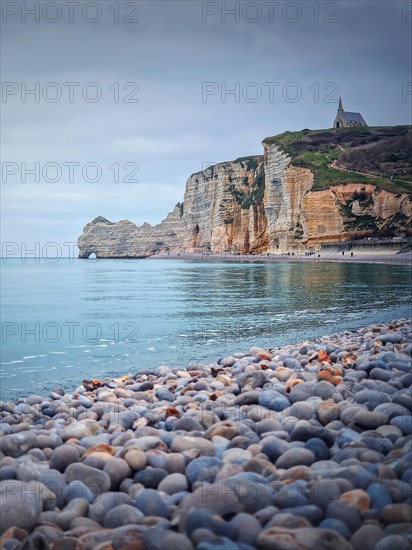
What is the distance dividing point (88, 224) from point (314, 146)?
8950cm

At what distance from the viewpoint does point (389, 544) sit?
1.94 m

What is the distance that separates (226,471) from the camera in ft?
9.07

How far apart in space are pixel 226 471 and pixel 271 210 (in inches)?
2700

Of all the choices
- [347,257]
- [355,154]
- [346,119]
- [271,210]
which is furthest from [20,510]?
[346,119]

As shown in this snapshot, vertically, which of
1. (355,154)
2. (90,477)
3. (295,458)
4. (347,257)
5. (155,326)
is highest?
(355,154)

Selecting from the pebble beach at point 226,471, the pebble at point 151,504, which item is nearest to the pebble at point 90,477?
the pebble beach at point 226,471

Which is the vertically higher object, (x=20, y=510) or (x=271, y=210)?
(x=271, y=210)

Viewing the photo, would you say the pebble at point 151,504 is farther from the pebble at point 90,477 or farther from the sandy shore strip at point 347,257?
the sandy shore strip at point 347,257

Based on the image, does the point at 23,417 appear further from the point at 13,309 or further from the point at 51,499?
the point at 13,309

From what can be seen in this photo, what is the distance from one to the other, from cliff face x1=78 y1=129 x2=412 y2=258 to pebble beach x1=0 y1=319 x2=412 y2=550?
5707cm

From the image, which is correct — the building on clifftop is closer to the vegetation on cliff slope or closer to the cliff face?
the vegetation on cliff slope

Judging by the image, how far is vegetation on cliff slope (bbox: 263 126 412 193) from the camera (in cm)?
6207

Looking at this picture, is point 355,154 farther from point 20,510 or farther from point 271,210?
point 20,510

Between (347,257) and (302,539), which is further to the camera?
(347,257)
